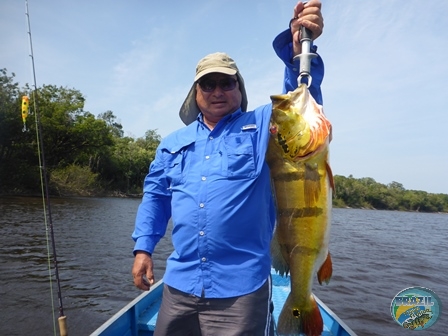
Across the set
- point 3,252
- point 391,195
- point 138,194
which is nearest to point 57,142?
point 138,194

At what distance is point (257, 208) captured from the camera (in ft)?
8.00

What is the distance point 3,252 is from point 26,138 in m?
28.0

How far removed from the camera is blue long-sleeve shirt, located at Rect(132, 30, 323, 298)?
2.39 metres

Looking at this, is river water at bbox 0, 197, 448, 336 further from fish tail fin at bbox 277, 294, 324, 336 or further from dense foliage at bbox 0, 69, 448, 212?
dense foliage at bbox 0, 69, 448, 212

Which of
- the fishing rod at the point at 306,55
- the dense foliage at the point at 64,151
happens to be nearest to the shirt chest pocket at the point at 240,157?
the fishing rod at the point at 306,55

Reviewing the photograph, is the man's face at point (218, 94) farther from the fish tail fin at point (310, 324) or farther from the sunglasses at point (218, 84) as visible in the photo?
the fish tail fin at point (310, 324)

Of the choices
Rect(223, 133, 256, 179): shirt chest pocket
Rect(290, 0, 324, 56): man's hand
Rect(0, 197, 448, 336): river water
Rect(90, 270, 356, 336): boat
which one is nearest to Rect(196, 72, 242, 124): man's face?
Rect(223, 133, 256, 179): shirt chest pocket

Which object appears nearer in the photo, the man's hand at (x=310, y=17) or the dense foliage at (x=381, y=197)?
the man's hand at (x=310, y=17)

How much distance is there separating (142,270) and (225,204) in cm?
89

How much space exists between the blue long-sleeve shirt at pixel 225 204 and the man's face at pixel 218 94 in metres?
0.10

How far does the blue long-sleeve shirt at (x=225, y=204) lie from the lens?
2387 mm

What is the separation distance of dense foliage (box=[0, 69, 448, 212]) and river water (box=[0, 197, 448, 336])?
1236cm

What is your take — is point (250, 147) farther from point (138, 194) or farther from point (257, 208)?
point (138, 194)

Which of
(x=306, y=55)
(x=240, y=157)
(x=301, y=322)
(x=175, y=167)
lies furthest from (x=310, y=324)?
(x=306, y=55)
